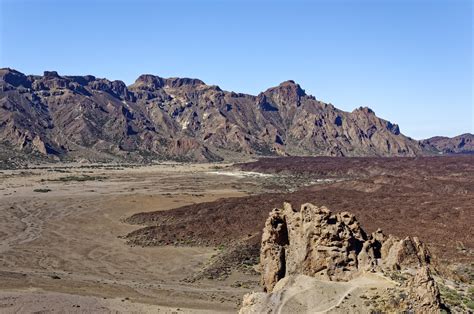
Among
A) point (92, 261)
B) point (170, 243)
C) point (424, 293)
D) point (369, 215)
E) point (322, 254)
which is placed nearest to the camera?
point (424, 293)

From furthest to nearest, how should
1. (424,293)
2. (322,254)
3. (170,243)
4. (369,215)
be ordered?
(369,215)
(170,243)
(322,254)
(424,293)

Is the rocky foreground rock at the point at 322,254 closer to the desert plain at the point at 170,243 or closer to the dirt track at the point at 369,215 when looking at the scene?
the desert plain at the point at 170,243

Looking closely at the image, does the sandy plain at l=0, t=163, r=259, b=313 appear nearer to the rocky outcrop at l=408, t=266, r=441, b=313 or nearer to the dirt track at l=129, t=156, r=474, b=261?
the dirt track at l=129, t=156, r=474, b=261

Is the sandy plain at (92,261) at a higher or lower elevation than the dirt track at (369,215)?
lower

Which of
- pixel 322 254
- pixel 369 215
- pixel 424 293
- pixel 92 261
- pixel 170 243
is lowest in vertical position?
pixel 92 261

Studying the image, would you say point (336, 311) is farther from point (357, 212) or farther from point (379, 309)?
point (357, 212)

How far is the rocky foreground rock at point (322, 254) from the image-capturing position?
910 inches

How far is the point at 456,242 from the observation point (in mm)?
51000

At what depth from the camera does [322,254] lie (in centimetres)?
2853

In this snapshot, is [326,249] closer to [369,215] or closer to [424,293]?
[424,293]

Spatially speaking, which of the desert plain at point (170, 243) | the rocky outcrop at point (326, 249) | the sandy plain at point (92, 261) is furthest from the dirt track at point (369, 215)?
the rocky outcrop at point (326, 249)

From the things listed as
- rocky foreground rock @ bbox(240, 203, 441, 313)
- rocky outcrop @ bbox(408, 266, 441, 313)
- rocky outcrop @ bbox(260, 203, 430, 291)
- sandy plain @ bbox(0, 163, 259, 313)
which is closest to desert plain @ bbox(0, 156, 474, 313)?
sandy plain @ bbox(0, 163, 259, 313)

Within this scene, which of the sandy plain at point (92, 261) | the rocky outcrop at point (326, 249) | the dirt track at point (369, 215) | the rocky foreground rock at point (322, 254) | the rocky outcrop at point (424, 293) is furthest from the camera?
the dirt track at point (369, 215)

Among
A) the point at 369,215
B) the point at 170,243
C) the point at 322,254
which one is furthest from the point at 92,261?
the point at 369,215
